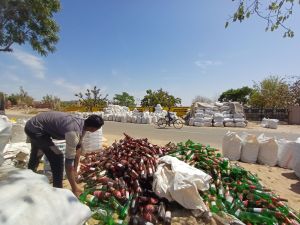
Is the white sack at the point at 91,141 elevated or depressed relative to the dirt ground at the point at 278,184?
elevated

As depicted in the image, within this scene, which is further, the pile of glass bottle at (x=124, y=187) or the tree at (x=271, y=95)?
the tree at (x=271, y=95)

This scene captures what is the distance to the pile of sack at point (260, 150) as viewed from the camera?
614cm

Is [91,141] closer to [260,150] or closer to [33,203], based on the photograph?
[260,150]

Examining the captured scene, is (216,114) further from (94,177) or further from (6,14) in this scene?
(94,177)

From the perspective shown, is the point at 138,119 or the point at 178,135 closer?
the point at 178,135

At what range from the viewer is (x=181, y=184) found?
10.5 feet

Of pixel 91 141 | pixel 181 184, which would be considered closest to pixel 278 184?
pixel 181 184

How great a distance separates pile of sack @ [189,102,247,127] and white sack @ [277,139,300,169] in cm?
1296

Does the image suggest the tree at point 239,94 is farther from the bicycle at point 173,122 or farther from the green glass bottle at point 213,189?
the green glass bottle at point 213,189

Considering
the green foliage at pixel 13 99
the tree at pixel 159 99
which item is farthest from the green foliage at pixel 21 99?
the tree at pixel 159 99

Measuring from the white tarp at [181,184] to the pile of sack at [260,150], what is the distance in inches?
126

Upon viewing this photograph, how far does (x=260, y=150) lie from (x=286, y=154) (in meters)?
0.54

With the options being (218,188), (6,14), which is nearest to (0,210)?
(218,188)

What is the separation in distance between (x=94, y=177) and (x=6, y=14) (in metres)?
8.61
